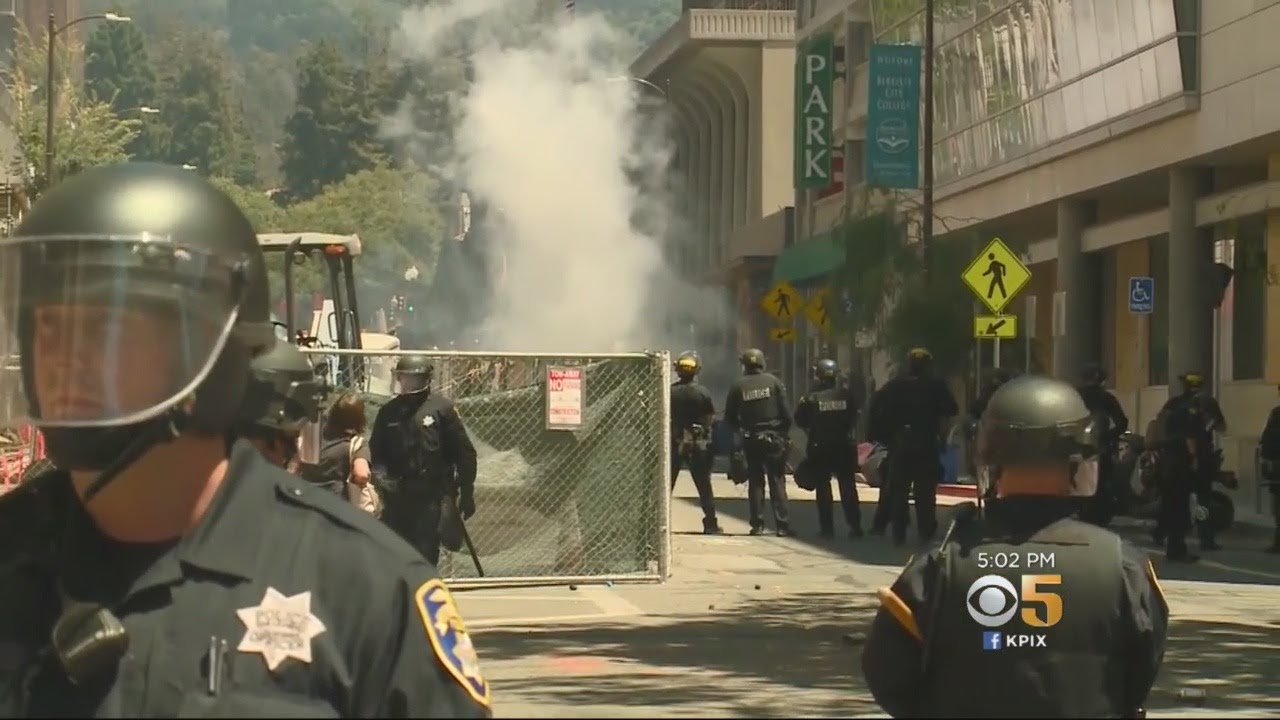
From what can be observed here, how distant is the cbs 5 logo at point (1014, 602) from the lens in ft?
16.6

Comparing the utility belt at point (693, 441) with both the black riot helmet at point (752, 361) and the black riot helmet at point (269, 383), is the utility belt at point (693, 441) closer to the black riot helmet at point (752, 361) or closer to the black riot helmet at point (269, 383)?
the black riot helmet at point (752, 361)

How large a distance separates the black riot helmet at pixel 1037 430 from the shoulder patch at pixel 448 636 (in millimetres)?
2505

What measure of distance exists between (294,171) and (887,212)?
412ft

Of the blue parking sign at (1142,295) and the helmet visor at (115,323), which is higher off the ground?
the blue parking sign at (1142,295)

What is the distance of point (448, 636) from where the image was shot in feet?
9.38

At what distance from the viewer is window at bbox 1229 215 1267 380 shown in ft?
109

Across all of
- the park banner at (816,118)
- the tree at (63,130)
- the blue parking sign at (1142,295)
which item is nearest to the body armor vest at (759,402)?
the blue parking sign at (1142,295)

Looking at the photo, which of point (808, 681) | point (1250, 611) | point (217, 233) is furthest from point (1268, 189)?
point (217, 233)

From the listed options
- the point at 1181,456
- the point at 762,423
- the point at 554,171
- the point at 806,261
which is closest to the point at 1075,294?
the point at 806,261

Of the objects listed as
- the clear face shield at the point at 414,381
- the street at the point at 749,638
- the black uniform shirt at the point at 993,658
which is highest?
the clear face shield at the point at 414,381

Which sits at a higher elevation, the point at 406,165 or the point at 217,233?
the point at 406,165

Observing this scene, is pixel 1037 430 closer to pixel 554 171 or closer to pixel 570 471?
pixel 570 471

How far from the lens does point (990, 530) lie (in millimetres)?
5199

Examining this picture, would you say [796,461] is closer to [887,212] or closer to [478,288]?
[887,212]
